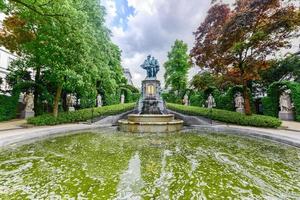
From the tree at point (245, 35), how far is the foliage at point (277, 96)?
4.49 metres

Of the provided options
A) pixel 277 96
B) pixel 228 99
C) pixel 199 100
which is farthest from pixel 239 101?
pixel 199 100

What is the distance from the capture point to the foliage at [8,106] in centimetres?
1457

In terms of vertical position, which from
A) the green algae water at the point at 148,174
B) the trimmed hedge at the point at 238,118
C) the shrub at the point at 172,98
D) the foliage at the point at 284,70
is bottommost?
the green algae water at the point at 148,174

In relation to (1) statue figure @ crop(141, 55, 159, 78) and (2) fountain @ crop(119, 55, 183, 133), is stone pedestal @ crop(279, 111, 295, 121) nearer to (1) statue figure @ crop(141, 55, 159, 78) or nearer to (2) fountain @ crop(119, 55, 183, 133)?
(2) fountain @ crop(119, 55, 183, 133)

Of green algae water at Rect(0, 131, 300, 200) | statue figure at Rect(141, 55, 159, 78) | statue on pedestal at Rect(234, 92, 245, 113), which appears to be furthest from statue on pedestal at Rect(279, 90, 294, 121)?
statue figure at Rect(141, 55, 159, 78)

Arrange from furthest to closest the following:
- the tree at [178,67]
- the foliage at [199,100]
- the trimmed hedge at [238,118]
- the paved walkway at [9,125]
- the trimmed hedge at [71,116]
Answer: the tree at [178,67] < the foliage at [199,100] < the trimmed hedge at [71,116] < the trimmed hedge at [238,118] < the paved walkway at [9,125]

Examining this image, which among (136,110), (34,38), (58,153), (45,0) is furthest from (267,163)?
(136,110)

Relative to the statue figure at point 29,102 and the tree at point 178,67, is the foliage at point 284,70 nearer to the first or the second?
the tree at point 178,67

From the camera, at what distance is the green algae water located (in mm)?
2912

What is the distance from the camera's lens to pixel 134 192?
2.94m

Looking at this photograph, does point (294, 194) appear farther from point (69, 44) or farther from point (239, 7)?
point (239, 7)

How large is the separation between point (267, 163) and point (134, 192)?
3.84 meters

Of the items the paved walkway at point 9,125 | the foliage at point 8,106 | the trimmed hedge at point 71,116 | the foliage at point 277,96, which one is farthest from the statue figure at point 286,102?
the foliage at point 8,106

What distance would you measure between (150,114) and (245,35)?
10.4 m
